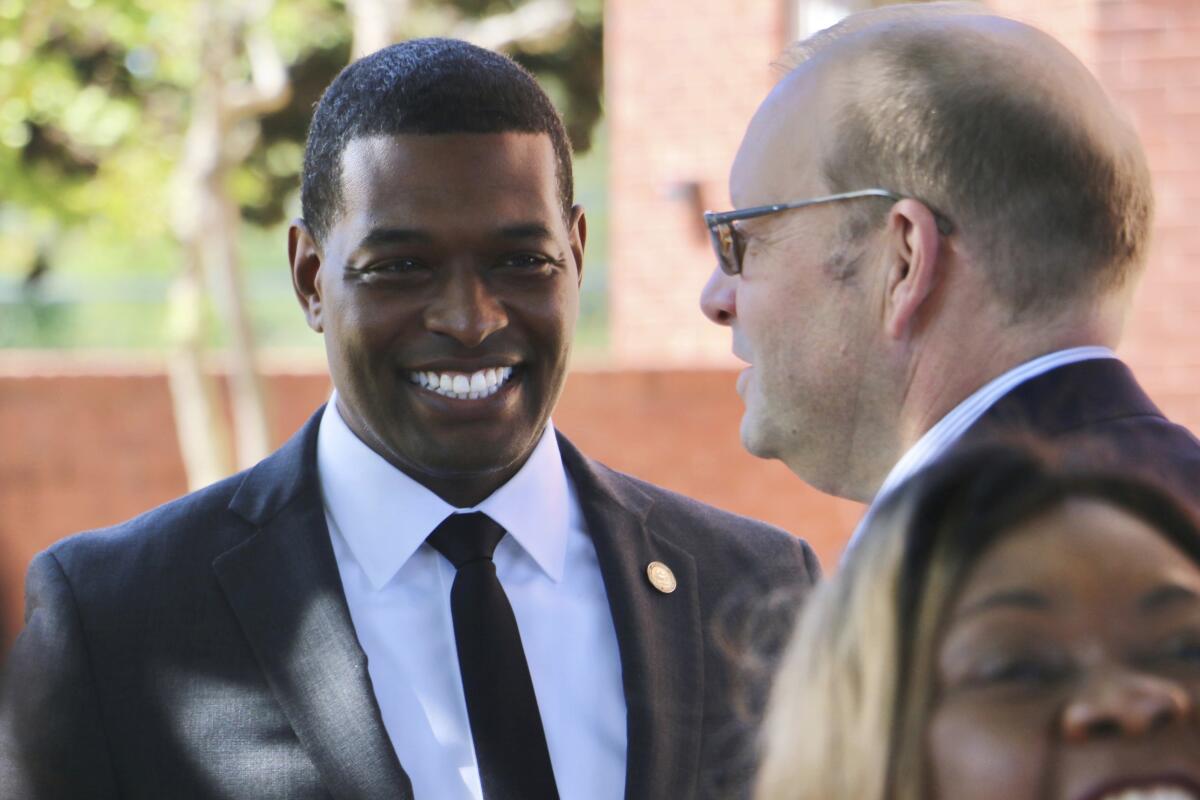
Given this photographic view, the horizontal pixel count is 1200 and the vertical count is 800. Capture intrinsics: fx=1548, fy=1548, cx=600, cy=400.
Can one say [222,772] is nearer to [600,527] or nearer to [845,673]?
[600,527]

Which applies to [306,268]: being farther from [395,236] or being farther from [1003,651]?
[1003,651]

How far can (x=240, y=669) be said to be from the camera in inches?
91.7

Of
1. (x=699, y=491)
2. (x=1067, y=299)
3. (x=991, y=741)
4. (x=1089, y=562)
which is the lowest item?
(x=699, y=491)

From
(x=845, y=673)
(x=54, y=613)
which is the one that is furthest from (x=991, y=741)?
(x=54, y=613)

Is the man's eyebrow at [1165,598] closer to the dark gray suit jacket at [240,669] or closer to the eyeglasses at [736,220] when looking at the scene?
the eyeglasses at [736,220]

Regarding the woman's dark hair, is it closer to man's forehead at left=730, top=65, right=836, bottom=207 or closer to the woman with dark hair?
the woman with dark hair

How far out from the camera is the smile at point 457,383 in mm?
2500

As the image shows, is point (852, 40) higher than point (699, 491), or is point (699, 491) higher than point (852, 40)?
point (852, 40)

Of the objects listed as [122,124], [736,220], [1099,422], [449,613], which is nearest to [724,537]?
[449,613]

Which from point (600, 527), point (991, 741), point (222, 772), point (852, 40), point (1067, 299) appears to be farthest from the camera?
point (600, 527)

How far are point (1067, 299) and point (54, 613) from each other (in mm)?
1523

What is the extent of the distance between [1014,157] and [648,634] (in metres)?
1.01

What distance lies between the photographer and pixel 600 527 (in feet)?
8.69

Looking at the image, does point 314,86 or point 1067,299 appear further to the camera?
point 314,86
